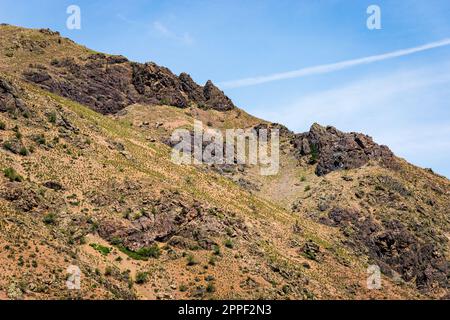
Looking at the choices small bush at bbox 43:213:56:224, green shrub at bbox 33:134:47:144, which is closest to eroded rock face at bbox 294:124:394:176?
green shrub at bbox 33:134:47:144

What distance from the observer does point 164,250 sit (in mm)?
71062

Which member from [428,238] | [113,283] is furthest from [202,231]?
[428,238]

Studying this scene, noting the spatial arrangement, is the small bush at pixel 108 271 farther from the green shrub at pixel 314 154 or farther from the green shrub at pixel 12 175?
the green shrub at pixel 314 154

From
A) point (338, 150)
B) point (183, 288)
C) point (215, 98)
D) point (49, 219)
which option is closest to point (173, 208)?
point (183, 288)

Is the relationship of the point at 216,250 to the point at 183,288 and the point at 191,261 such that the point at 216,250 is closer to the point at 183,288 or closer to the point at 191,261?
the point at 191,261

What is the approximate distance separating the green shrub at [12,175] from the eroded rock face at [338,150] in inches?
2831

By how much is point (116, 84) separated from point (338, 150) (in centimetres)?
5887

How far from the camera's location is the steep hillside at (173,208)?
63125mm

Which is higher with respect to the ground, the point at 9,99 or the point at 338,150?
the point at 9,99

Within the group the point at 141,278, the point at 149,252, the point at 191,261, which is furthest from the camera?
the point at 149,252

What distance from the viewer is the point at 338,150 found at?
12581cm

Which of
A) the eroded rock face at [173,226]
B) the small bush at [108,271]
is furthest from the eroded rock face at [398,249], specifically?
the small bush at [108,271]
